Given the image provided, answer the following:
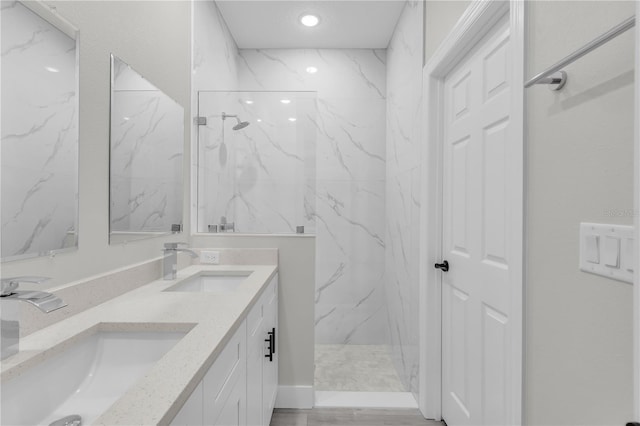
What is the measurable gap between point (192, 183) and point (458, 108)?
5.27 feet

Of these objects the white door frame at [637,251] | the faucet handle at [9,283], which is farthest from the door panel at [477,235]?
the faucet handle at [9,283]

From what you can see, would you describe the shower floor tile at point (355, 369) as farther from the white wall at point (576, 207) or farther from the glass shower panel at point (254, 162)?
the white wall at point (576, 207)

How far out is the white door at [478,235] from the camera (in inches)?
53.2

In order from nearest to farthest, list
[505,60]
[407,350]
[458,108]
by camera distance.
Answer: [505,60] → [458,108] → [407,350]

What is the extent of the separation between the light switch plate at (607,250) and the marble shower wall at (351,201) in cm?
224

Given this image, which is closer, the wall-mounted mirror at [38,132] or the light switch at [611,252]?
the light switch at [611,252]

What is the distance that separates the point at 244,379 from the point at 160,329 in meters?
0.40

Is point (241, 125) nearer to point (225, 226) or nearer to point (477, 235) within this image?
point (225, 226)

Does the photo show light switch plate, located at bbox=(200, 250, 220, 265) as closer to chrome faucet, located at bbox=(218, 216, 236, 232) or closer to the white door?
chrome faucet, located at bbox=(218, 216, 236, 232)

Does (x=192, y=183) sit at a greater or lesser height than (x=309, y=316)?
greater

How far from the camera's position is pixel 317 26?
2.77m

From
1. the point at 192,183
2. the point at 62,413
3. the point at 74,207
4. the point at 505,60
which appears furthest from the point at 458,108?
the point at 62,413

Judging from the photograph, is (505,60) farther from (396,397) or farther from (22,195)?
(396,397)

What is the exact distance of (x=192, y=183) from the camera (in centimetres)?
216
